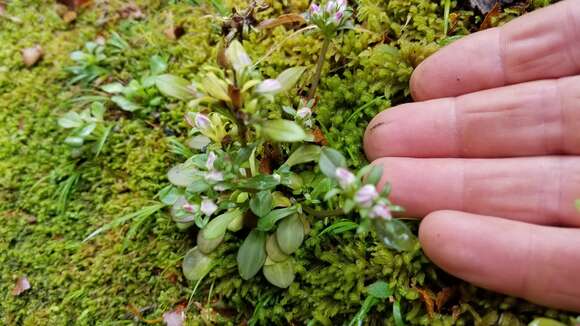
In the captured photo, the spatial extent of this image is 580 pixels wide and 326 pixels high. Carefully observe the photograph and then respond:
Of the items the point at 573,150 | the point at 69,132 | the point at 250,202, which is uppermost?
the point at 573,150

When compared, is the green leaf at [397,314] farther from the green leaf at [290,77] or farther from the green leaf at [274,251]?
the green leaf at [290,77]

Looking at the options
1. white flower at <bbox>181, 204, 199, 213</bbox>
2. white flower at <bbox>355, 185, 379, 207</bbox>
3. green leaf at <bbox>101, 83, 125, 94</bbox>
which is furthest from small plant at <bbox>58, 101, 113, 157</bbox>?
white flower at <bbox>355, 185, 379, 207</bbox>

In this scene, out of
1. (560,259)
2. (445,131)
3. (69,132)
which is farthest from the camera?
(69,132)

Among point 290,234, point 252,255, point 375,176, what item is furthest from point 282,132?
point 252,255

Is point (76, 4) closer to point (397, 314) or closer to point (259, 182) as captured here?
point (259, 182)

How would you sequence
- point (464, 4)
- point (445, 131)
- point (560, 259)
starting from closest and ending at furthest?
point (560, 259) < point (445, 131) < point (464, 4)

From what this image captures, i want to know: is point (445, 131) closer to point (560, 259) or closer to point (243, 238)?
point (560, 259)

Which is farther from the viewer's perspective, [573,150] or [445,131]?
[445,131]

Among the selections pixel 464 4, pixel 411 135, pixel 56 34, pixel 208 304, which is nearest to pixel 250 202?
pixel 208 304
